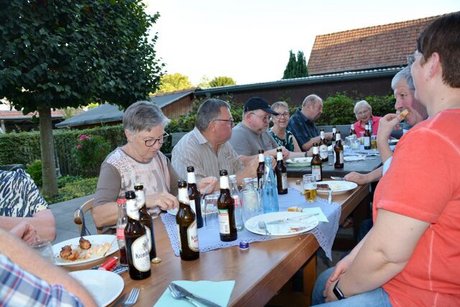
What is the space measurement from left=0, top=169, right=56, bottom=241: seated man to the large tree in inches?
175

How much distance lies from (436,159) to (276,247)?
29.6 inches

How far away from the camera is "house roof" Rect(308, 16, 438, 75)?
16156 millimetres

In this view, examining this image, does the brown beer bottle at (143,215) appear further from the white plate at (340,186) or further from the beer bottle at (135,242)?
the white plate at (340,186)

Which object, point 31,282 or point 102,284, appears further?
point 102,284

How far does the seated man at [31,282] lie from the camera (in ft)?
1.94

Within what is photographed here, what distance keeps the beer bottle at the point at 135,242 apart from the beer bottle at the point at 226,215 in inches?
16.8

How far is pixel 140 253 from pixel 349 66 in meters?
17.5

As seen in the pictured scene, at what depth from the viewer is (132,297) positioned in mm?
1202

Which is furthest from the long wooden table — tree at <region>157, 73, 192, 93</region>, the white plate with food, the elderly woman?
tree at <region>157, 73, 192, 93</region>

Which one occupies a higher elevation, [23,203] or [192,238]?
[23,203]

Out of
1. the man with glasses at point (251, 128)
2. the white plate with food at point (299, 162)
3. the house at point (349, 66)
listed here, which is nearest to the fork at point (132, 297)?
the white plate with food at point (299, 162)

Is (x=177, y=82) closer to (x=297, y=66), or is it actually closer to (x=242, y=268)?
(x=297, y=66)

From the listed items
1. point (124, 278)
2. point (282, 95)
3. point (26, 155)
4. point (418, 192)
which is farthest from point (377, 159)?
point (26, 155)

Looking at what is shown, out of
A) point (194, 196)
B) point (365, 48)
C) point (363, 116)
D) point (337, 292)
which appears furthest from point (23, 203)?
point (365, 48)
